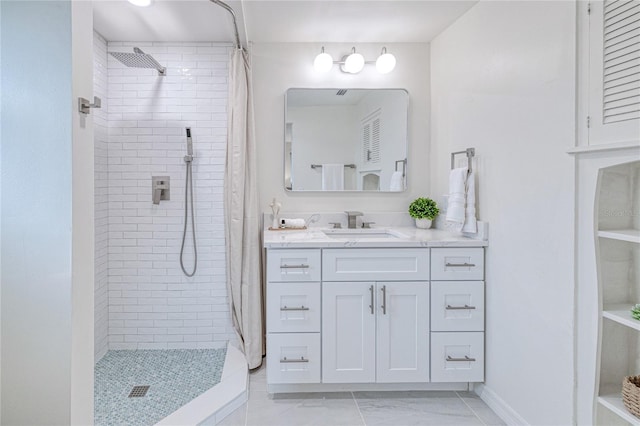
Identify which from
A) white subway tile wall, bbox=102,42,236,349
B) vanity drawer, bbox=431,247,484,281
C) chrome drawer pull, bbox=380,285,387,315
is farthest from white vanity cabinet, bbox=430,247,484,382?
white subway tile wall, bbox=102,42,236,349

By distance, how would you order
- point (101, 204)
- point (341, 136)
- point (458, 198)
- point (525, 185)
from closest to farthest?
point (525, 185), point (458, 198), point (101, 204), point (341, 136)

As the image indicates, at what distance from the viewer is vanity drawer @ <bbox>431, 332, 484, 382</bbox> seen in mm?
2355

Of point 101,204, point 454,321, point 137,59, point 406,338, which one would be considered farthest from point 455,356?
point 137,59

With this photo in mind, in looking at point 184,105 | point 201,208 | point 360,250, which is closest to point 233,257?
point 201,208

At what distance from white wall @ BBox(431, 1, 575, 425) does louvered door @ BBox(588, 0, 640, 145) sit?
0.38 feet

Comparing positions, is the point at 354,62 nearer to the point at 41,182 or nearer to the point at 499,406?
the point at 41,182

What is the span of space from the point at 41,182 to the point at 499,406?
7.76ft

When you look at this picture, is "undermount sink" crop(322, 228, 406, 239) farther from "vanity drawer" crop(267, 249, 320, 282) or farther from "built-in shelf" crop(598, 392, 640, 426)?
"built-in shelf" crop(598, 392, 640, 426)

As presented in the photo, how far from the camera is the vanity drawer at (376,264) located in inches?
92.0

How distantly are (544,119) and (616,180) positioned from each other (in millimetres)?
A: 460

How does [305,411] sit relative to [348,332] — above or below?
below

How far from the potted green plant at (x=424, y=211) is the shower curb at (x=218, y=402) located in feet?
5.11

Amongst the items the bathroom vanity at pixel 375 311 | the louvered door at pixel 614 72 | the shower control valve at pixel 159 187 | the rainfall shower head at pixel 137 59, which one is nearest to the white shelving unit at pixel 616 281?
the louvered door at pixel 614 72

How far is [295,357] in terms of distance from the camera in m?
2.34
